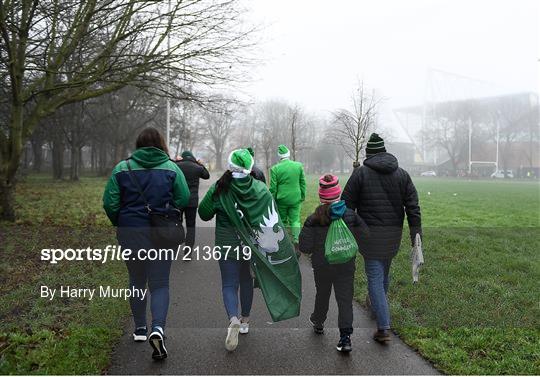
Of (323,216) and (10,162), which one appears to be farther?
(10,162)

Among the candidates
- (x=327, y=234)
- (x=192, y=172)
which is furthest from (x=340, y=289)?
(x=192, y=172)

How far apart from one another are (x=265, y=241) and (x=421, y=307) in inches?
89.1

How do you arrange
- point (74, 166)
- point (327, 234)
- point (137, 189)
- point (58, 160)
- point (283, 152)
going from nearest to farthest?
1. point (137, 189)
2. point (327, 234)
3. point (283, 152)
4. point (74, 166)
5. point (58, 160)

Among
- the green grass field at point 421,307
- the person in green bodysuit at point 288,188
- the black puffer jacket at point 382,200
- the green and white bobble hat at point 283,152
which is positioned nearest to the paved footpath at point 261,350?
the green grass field at point 421,307

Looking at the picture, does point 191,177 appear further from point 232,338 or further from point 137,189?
point 232,338

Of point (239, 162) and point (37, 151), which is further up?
point (37, 151)

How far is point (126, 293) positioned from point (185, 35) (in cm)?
710

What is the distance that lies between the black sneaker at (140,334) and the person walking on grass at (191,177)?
3298mm

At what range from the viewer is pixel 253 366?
3.95 m

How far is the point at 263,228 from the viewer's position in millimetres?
4480

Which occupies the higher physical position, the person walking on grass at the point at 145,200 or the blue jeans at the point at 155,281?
the person walking on grass at the point at 145,200

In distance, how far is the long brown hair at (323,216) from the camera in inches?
174

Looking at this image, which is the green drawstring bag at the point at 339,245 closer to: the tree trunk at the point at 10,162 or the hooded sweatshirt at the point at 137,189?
the hooded sweatshirt at the point at 137,189

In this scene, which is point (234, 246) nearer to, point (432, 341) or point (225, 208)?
point (225, 208)
